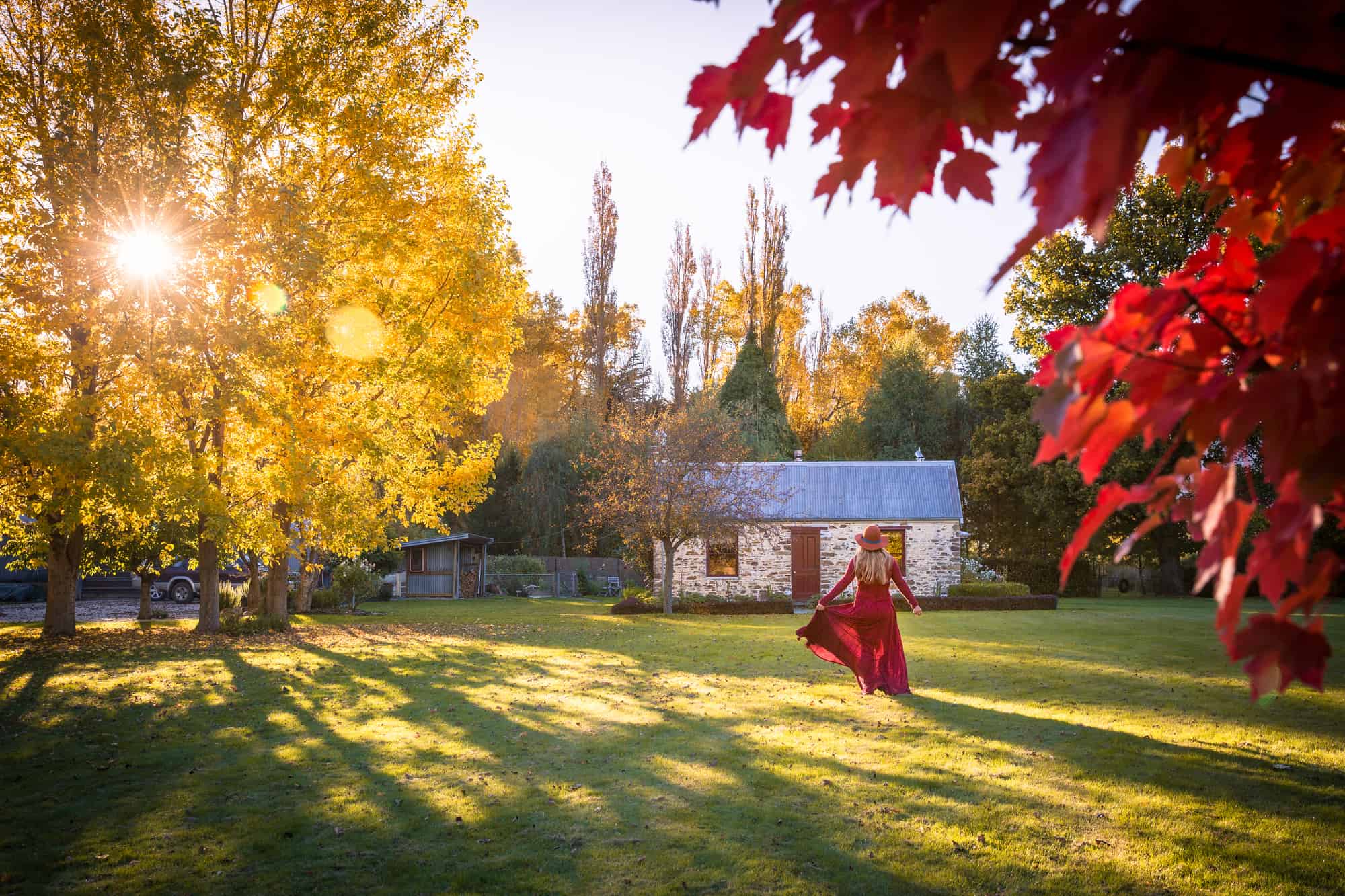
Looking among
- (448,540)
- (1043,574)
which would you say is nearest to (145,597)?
(448,540)

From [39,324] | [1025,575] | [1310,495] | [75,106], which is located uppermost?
[75,106]

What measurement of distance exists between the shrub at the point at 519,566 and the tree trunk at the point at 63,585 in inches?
838

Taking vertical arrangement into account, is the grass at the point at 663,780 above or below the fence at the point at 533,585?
above

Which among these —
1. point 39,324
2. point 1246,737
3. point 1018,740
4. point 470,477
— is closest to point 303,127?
point 39,324

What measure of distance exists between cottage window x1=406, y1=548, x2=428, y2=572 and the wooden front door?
16.9m

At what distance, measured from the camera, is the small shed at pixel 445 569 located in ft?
119

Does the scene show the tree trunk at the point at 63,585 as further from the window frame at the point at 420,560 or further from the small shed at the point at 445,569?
the window frame at the point at 420,560

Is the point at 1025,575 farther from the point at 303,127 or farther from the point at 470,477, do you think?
the point at 303,127

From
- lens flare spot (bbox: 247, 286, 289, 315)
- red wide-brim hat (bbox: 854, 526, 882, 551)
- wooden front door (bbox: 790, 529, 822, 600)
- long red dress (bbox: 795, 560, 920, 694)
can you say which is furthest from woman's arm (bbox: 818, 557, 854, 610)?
wooden front door (bbox: 790, 529, 822, 600)

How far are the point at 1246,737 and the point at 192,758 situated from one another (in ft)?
29.7

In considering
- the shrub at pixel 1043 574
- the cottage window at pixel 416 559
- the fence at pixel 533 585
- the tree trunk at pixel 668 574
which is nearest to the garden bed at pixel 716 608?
the tree trunk at pixel 668 574

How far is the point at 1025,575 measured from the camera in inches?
1302

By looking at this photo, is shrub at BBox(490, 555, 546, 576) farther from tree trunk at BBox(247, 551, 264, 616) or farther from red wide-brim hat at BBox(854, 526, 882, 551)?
red wide-brim hat at BBox(854, 526, 882, 551)

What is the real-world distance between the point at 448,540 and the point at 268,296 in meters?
22.7
